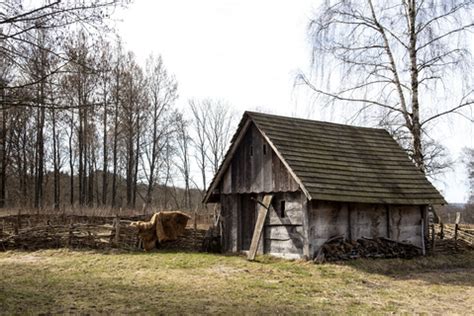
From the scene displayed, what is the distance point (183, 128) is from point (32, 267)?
1508 inches

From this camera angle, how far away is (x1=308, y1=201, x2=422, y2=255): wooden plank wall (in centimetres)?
1585

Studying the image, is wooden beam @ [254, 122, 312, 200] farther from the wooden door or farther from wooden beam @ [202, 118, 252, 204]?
the wooden door

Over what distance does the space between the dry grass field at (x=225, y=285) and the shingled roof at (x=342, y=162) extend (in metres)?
2.29

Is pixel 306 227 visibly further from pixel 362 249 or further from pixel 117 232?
pixel 117 232

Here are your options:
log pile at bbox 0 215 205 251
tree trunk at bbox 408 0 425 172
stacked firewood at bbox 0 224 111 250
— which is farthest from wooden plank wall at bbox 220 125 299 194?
tree trunk at bbox 408 0 425 172

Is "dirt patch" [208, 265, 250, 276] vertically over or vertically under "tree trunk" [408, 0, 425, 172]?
under

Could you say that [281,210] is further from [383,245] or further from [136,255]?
[136,255]

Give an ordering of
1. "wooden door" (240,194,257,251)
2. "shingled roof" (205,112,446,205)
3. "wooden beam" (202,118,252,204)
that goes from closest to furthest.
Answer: "shingled roof" (205,112,446,205) < "wooden beam" (202,118,252,204) < "wooden door" (240,194,257,251)

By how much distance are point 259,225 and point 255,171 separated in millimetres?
2064

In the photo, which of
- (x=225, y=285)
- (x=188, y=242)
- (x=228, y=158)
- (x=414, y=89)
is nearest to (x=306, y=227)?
(x=225, y=285)

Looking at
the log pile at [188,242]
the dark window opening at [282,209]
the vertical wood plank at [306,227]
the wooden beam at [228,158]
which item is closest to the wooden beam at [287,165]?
the vertical wood plank at [306,227]

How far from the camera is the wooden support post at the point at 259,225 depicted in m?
16.7

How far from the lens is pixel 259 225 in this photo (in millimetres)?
17156

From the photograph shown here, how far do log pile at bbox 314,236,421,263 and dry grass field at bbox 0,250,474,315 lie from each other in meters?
0.52
